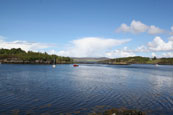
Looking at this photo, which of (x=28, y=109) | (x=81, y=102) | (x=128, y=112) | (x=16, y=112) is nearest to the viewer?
(x=128, y=112)

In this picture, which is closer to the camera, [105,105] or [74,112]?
[74,112]

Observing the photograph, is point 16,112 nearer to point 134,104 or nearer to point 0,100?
point 0,100

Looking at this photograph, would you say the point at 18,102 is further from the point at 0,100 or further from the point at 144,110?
the point at 144,110

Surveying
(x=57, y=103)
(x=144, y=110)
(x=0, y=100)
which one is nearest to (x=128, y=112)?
(x=144, y=110)

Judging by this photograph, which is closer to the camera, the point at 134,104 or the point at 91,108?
the point at 91,108

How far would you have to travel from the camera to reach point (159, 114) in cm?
2283

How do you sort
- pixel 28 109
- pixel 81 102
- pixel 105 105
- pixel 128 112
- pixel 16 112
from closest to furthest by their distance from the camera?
1. pixel 128 112
2. pixel 16 112
3. pixel 28 109
4. pixel 105 105
5. pixel 81 102

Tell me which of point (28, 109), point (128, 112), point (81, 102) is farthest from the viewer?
point (81, 102)

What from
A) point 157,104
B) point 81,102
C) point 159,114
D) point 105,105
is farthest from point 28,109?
point 157,104

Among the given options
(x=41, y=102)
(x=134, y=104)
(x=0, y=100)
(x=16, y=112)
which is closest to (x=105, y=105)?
(x=134, y=104)

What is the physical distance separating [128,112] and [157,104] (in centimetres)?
1075

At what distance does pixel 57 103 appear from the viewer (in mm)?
27234

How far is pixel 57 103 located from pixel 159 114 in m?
17.2

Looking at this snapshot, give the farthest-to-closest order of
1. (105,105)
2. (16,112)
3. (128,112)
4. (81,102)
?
(81,102), (105,105), (16,112), (128,112)
